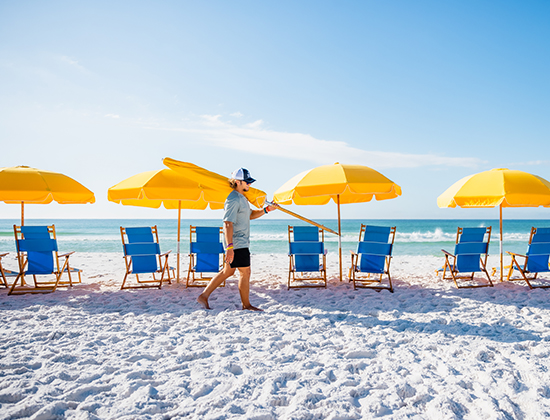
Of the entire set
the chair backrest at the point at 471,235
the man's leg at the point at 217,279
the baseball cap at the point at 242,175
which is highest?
the baseball cap at the point at 242,175

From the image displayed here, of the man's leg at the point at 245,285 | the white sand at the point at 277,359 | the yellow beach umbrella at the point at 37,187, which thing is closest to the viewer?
the white sand at the point at 277,359

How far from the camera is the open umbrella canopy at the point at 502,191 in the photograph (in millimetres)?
5191

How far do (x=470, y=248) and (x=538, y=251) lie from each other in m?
1.08

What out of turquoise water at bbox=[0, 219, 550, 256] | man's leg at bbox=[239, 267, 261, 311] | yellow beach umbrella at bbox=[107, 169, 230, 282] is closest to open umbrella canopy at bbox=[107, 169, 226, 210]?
yellow beach umbrella at bbox=[107, 169, 230, 282]

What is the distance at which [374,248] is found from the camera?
17.6 ft

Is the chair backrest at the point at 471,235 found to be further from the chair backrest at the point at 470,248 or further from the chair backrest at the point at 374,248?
the chair backrest at the point at 374,248

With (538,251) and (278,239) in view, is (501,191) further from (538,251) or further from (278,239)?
(278,239)

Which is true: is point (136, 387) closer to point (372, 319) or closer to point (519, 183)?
point (372, 319)

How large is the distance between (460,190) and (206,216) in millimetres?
55538

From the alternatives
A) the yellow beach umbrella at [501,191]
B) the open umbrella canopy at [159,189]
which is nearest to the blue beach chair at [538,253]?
the yellow beach umbrella at [501,191]

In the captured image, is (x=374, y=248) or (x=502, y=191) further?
(x=374, y=248)

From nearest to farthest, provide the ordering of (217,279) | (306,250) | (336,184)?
(217,279)
(336,184)
(306,250)

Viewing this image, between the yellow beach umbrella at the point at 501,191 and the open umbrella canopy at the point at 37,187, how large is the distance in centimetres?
622

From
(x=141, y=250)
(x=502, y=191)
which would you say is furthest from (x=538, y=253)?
(x=141, y=250)
